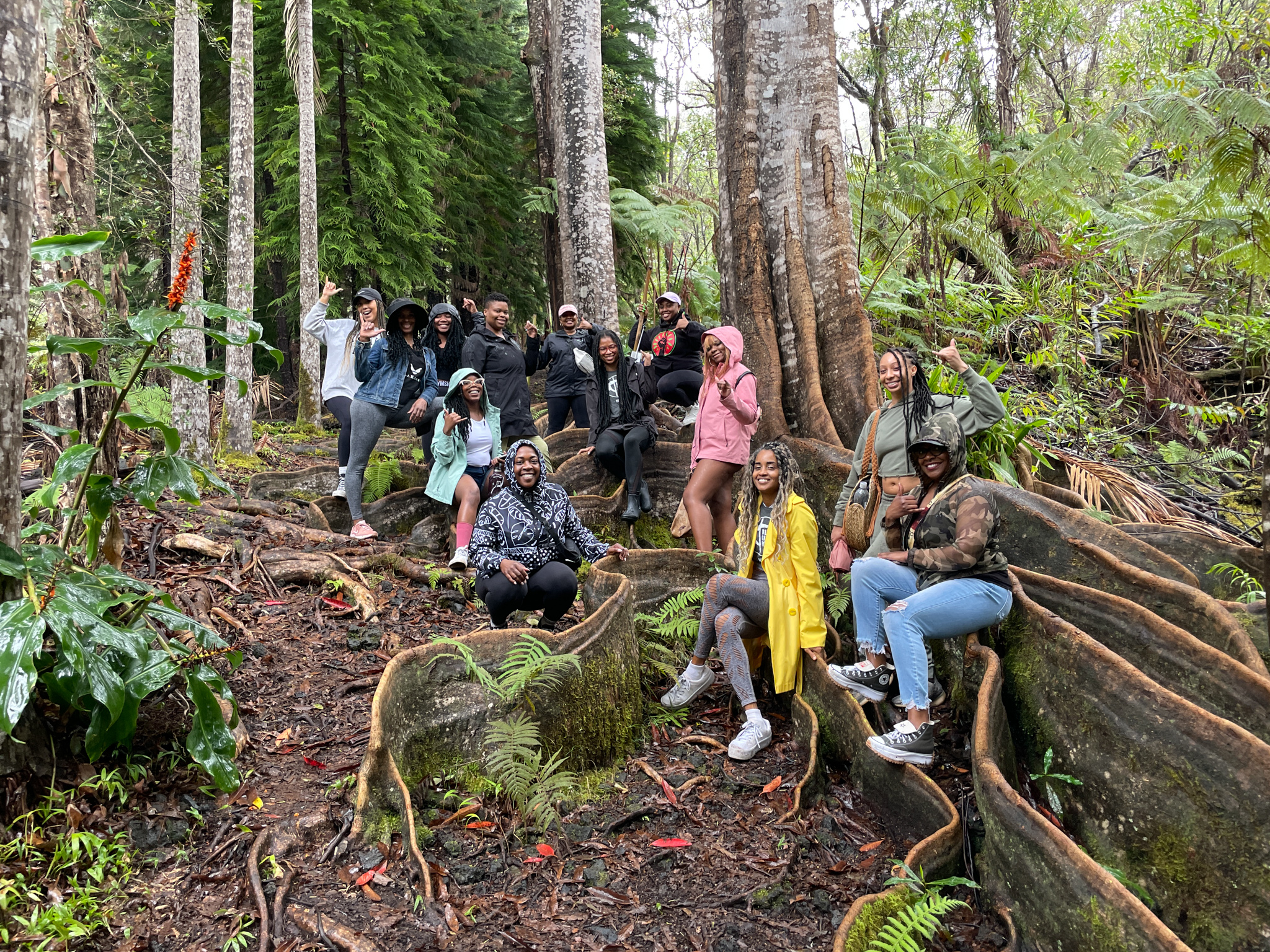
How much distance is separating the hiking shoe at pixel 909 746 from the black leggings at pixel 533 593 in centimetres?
223

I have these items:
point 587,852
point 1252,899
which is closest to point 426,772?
point 587,852

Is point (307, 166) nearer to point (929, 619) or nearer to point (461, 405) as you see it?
point (461, 405)

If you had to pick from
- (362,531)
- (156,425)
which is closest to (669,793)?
(156,425)

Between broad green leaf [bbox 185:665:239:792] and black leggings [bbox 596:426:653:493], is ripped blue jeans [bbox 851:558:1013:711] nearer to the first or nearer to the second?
broad green leaf [bbox 185:665:239:792]

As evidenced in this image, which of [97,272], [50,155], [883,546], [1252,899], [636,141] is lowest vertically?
[1252,899]

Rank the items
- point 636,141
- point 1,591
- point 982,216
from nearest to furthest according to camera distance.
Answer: point 1,591 < point 982,216 < point 636,141

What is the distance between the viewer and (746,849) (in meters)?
4.09

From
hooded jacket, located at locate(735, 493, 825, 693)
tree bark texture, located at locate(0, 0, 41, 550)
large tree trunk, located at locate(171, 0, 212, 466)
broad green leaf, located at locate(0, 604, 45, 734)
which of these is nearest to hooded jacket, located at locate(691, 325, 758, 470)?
hooded jacket, located at locate(735, 493, 825, 693)

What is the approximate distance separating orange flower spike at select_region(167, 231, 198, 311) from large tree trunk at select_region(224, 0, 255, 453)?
341 inches

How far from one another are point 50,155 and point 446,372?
3.64 m

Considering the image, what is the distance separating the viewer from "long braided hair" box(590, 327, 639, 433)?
766 centimetres

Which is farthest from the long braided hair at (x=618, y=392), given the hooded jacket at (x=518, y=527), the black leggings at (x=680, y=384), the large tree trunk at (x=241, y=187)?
the large tree trunk at (x=241, y=187)

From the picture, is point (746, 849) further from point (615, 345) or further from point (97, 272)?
point (97, 272)

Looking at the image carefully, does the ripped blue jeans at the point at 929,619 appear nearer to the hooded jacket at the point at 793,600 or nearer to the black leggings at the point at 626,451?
the hooded jacket at the point at 793,600
